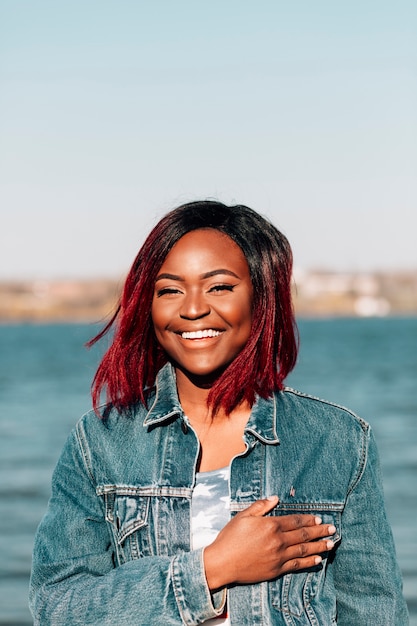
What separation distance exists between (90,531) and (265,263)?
75 cm

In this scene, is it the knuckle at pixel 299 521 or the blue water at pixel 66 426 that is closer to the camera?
the knuckle at pixel 299 521

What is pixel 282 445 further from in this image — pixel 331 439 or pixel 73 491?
pixel 73 491

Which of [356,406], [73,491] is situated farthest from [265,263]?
[356,406]

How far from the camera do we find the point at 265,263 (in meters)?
2.62

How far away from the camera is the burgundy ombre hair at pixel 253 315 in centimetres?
262

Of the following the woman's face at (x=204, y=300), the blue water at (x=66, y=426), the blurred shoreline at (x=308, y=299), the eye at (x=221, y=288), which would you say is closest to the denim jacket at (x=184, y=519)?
the woman's face at (x=204, y=300)

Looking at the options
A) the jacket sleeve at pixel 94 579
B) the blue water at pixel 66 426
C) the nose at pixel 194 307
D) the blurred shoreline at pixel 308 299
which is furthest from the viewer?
the blurred shoreline at pixel 308 299

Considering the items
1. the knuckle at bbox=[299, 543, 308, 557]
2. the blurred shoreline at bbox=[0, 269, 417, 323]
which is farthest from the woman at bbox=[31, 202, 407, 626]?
the blurred shoreline at bbox=[0, 269, 417, 323]

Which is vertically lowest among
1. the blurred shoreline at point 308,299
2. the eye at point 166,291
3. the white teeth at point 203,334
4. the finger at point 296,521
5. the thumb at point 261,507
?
the finger at point 296,521

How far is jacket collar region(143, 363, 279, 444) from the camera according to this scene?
8.46ft

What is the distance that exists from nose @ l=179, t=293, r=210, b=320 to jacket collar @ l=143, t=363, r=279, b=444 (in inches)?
8.1

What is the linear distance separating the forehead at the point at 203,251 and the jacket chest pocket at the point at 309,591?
58 centimetres

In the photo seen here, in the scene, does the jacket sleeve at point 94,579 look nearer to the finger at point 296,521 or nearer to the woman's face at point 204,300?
the finger at point 296,521

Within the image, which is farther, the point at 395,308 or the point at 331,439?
the point at 395,308
